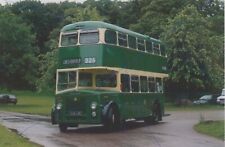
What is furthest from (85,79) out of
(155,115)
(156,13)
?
(156,13)

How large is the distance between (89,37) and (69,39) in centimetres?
100

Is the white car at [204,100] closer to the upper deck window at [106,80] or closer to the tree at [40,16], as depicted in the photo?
the upper deck window at [106,80]

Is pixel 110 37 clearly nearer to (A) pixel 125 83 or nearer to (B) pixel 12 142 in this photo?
(A) pixel 125 83

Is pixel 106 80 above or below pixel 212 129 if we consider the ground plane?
above

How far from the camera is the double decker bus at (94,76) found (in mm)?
22609

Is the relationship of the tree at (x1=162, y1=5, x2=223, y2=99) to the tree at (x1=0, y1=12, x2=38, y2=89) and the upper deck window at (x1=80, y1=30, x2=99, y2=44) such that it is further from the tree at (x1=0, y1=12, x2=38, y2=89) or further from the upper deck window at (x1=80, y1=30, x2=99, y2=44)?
the upper deck window at (x1=80, y1=30, x2=99, y2=44)

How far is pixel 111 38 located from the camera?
939 inches

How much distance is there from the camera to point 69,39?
24.0 metres

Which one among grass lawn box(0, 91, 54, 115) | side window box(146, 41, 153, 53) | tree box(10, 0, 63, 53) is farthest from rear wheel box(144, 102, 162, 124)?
tree box(10, 0, 63, 53)

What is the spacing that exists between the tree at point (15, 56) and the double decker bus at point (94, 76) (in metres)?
33.8

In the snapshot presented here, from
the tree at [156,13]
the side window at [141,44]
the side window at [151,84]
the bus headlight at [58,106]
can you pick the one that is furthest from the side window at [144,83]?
the tree at [156,13]

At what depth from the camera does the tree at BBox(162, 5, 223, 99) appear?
176 feet

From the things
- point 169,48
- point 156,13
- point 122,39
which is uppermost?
point 156,13

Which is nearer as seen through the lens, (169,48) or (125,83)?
(125,83)
